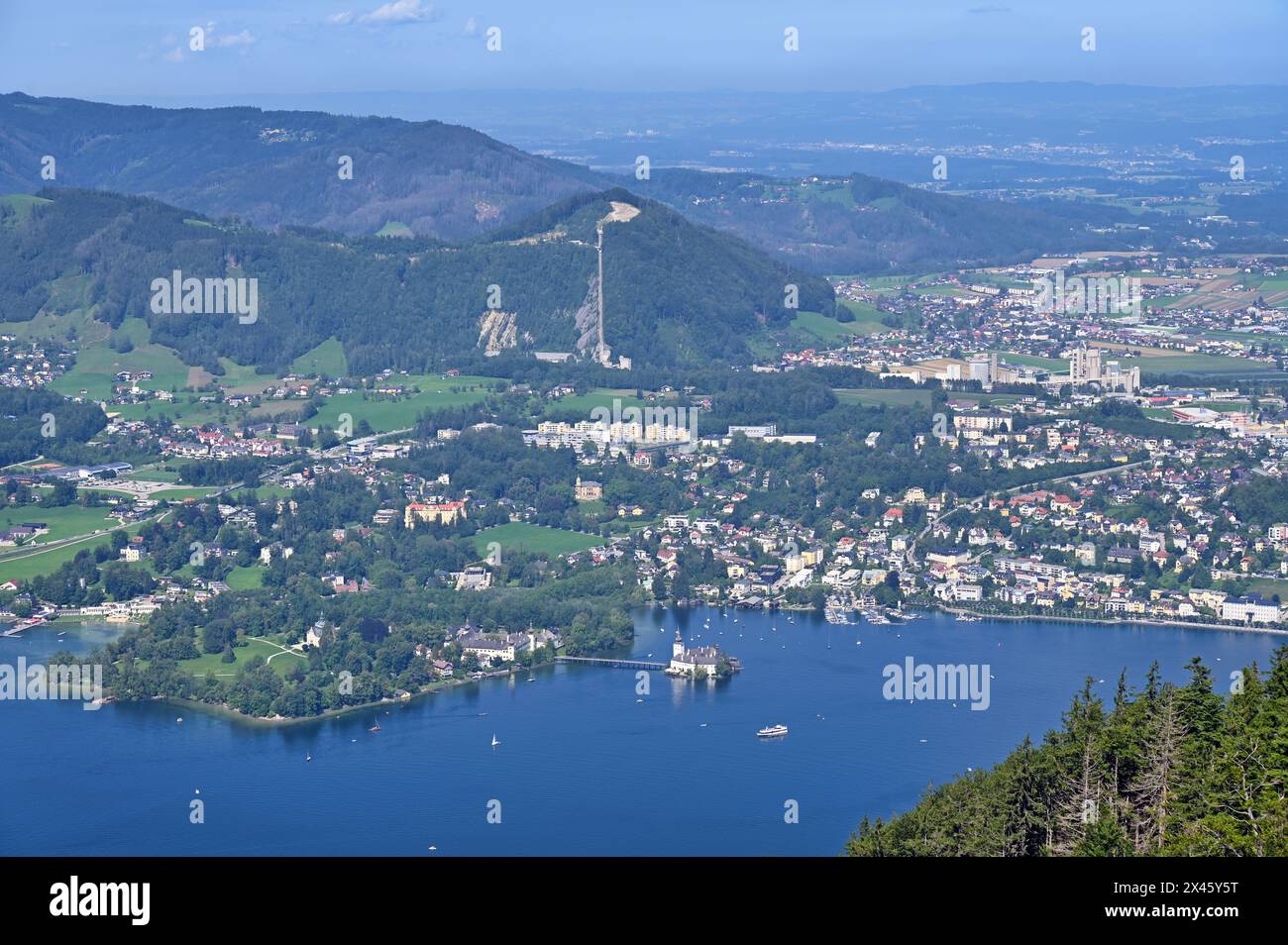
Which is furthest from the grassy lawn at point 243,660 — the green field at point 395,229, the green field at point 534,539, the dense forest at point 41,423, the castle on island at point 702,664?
the green field at point 395,229

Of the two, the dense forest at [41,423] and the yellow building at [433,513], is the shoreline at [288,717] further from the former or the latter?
the dense forest at [41,423]

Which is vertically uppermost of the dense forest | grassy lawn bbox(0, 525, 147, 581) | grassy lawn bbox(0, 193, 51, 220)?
grassy lawn bbox(0, 193, 51, 220)

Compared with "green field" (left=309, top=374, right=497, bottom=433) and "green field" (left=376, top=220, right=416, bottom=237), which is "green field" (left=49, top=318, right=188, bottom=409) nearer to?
"green field" (left=309, top=374, right=497, bottom=433)

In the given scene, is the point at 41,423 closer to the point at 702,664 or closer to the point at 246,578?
the point at 246,578

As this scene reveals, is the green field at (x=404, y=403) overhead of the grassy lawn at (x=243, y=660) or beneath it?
overhead

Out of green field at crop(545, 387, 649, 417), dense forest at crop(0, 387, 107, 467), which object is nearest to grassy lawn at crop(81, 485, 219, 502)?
dense forest at crop(0, 387, 107, 467)

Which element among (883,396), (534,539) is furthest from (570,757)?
(883,396)
